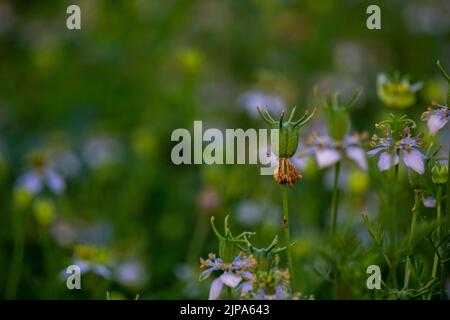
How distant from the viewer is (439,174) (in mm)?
951

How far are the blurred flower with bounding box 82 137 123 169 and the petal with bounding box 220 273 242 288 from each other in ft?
3.50

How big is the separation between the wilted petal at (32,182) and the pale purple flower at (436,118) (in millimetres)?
873

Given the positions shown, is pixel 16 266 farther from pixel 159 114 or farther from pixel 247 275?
pixel 159 114

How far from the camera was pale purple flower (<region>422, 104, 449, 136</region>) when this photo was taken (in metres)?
0.94

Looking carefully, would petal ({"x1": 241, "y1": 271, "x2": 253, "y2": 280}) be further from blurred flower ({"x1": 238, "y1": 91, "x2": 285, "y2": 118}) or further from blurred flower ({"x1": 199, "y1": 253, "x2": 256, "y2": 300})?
blurred flower ({"x1": 238, "y1": 91, "x2": 285, "y2": 118})

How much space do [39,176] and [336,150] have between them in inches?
29.5

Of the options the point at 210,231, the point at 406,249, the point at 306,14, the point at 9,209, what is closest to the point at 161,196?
the point at 210,231

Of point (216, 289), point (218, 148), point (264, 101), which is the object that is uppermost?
point (264, 101)

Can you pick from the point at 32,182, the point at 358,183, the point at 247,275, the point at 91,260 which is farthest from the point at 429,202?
the point at 32,182

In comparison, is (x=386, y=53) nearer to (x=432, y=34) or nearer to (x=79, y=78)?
(x=432, y=34)

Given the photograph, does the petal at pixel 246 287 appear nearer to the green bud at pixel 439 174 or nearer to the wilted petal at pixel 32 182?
the green bud at pixel 439 174

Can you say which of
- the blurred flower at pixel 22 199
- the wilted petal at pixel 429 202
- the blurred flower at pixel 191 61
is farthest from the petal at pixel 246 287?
the blurred flower at pixel 191 61
